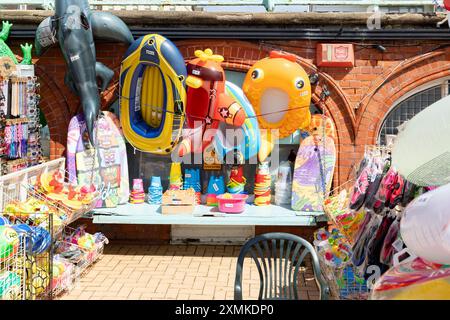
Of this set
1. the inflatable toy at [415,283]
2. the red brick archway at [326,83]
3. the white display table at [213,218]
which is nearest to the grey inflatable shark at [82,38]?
the red brick archway at [326,83]

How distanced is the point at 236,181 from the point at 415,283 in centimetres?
465

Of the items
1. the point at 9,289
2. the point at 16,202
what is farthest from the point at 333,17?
the point at 9,289

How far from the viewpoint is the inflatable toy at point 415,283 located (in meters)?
2.07

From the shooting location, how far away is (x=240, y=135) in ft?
20.9

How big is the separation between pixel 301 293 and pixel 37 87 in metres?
4.15

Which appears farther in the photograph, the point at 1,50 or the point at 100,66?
the point at 100,66

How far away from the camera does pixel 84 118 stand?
21.2 feet

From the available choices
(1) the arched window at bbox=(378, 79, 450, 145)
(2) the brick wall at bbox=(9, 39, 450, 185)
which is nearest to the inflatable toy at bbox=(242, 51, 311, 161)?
(2) the brick wall at bbox=(9, 39, 450, 185)

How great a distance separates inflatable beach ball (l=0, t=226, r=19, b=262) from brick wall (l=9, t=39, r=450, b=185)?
10.2 feet

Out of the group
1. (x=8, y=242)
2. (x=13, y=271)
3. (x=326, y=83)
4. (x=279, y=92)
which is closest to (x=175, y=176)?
(x=279, y=92)

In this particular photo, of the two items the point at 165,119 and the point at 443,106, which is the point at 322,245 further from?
the point at 443,106

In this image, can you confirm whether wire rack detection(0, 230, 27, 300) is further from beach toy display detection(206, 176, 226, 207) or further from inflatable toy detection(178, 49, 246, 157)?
beach toy display detection(206, 176, 226, 207)

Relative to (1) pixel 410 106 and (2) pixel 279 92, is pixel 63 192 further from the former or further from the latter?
(1) pixel 410 106

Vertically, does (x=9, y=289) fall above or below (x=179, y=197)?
below
